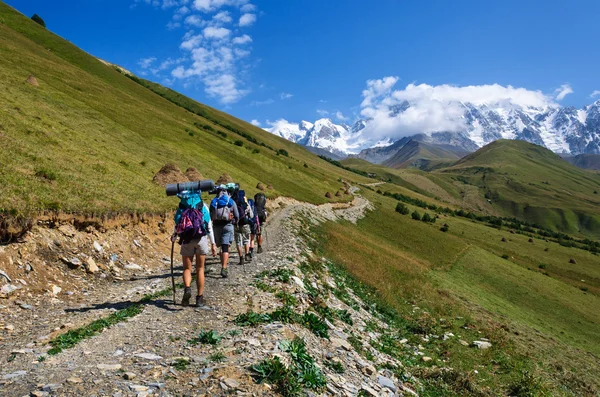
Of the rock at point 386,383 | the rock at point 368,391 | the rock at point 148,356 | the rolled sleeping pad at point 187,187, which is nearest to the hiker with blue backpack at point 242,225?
the rolled sleeping pad at point 187,187

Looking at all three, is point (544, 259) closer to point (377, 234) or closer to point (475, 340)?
point (377, 234)

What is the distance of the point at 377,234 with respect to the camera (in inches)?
2534

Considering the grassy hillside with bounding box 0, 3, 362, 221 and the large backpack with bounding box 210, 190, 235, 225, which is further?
the grassy hillside with bounding box 0, 3, 362, 221

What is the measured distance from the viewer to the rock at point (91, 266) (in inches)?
587

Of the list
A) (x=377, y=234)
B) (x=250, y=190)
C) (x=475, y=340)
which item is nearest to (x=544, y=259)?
(x=377, y=234)

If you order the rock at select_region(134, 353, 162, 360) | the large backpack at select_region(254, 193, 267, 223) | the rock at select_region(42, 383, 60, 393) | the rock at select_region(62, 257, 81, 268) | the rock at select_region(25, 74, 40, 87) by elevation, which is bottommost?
the rock at select_region(62, 257, 81, 268)

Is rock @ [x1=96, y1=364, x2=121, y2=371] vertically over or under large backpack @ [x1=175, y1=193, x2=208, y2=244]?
under

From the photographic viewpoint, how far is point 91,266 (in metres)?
15.1

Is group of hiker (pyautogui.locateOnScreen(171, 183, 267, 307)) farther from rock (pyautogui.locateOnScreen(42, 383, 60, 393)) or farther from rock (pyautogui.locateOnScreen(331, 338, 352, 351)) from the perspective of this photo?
rock (pyautogui.locateOnScreen(42, 383, 60, 393))

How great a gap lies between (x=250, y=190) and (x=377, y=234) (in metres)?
25.4

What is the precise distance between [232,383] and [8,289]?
30.5ft

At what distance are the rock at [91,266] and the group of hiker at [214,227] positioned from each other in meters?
4.97

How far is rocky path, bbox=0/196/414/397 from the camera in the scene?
266 inches

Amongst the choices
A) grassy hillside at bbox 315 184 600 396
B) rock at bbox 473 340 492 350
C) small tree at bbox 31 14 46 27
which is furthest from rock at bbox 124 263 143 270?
small tree at bbox 31 14 46 27
